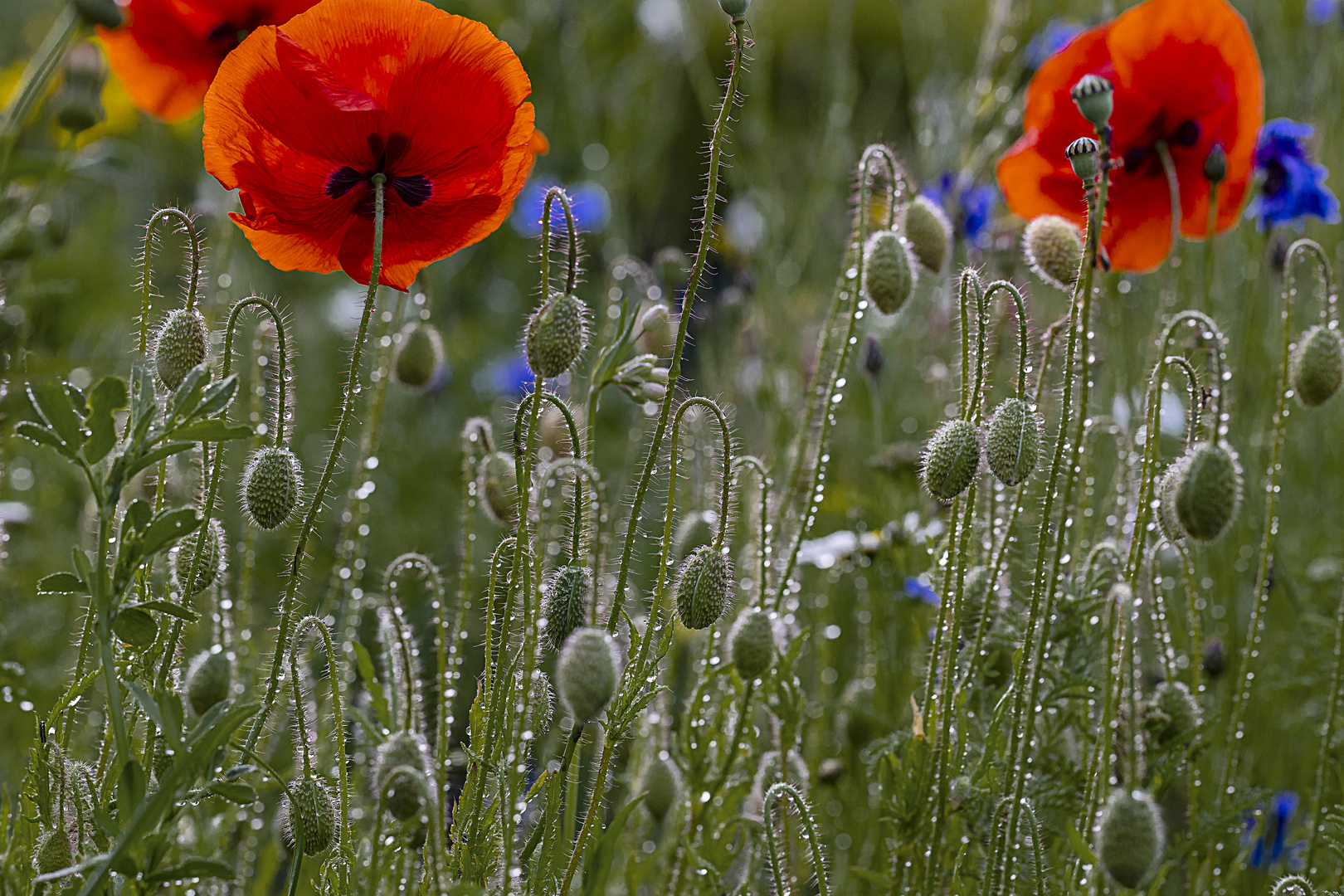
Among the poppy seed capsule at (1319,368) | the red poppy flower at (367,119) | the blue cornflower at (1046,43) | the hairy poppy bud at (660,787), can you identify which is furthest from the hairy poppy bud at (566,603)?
the blue cornflower at (1046,43)

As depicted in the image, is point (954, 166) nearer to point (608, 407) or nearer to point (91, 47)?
point (608, 407)

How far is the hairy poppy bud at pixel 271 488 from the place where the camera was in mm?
1365

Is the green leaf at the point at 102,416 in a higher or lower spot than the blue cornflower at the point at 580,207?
lower

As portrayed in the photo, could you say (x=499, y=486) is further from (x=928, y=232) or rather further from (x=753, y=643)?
(x=928, y=232)

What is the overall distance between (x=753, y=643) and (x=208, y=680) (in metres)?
0.63

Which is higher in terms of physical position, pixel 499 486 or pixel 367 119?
pixel 367 119

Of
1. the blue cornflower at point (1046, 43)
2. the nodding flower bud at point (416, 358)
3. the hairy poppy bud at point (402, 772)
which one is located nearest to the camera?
the hairy poppy bud at point (402, 772)

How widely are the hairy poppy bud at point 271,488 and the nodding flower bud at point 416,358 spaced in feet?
1.43

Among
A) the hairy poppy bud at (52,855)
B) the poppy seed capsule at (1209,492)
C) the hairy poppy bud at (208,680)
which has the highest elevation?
the poppy seed capsule at (1209,492)

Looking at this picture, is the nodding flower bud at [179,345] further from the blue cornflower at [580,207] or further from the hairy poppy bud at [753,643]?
Result: the blue cornflower at [580,207]

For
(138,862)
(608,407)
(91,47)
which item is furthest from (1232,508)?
(608,407)

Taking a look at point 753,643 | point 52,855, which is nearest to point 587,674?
point 753,643

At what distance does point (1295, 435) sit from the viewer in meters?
3.22

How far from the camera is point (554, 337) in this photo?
51.9 inches
